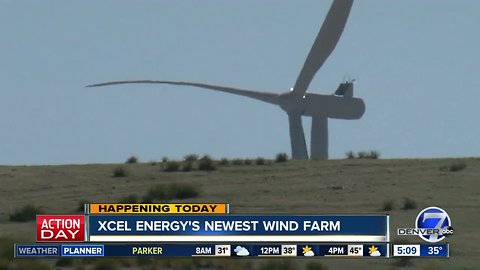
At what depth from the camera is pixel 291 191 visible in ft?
317

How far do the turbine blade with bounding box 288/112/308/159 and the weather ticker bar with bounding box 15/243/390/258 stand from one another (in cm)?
5951

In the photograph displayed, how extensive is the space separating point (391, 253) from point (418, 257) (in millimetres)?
2981

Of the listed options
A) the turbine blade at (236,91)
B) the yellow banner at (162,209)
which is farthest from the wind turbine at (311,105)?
the yellow banner at (162,209)

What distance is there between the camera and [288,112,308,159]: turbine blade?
125938mm

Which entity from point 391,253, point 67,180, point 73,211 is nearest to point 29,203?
point 73,211

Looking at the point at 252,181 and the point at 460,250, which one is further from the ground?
the point at 252,181

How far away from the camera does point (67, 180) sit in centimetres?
10581

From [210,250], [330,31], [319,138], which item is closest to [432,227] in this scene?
[210,250]

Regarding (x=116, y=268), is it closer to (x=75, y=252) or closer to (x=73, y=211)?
(x=75, y=252)

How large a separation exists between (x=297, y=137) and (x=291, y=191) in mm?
30583

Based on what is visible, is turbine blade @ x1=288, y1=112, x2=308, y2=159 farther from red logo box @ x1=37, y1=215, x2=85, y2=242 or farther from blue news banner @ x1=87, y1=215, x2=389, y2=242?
red logo box @ x1=37, y1=215, x2=85, y2=242

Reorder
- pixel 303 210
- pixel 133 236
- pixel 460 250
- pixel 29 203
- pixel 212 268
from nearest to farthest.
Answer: pixel 133 236 → pixel 212 268 → pixel 460 250 → pixel 303 210 → pixel 29 203

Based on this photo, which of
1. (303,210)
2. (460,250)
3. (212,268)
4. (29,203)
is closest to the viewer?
(212,268)

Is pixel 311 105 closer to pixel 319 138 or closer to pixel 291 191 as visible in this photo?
pixel 319 138
